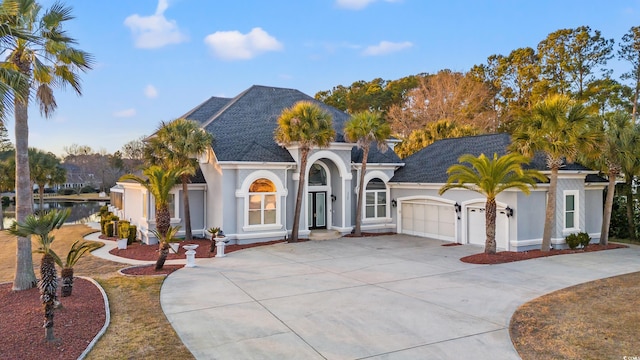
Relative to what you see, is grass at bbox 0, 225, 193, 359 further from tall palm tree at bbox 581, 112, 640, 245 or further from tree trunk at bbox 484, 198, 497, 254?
tall palm tree at bbox 581, 112, 640, 245

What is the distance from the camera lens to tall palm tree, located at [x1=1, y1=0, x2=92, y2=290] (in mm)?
10453

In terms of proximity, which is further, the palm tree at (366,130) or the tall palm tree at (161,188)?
the palm tree at (366,130)

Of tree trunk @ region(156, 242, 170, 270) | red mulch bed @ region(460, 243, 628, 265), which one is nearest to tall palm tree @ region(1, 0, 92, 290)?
tree trunk @ region(156, 242, 170, 270)

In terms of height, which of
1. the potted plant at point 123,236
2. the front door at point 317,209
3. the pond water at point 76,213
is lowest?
the pond water at point 76,213

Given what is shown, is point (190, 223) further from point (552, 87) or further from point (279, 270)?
point (552, 87)

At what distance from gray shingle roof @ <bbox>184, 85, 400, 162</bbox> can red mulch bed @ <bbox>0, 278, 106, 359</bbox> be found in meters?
9.69

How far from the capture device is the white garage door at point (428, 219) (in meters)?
19.7

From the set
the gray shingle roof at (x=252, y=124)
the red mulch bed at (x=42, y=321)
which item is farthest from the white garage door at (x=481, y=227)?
the red mulch bed at (x=42, y=321)

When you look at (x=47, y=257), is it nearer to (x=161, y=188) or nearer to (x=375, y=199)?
(x=161, y=188)

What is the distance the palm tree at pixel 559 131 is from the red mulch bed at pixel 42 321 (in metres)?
15.4

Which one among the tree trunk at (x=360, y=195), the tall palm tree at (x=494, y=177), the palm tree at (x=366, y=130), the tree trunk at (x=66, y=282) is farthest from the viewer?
the tree trunk at (x=360, y=195)

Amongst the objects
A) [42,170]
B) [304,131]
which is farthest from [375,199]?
[42,170]

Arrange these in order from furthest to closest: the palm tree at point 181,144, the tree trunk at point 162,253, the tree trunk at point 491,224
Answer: the palm tree at point 181,144, the tree trunk at point 491,224, the tree trunk at point 162,253

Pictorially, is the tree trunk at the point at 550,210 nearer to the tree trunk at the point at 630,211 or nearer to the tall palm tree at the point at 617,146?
the tall palm tree at the point at 617,146
